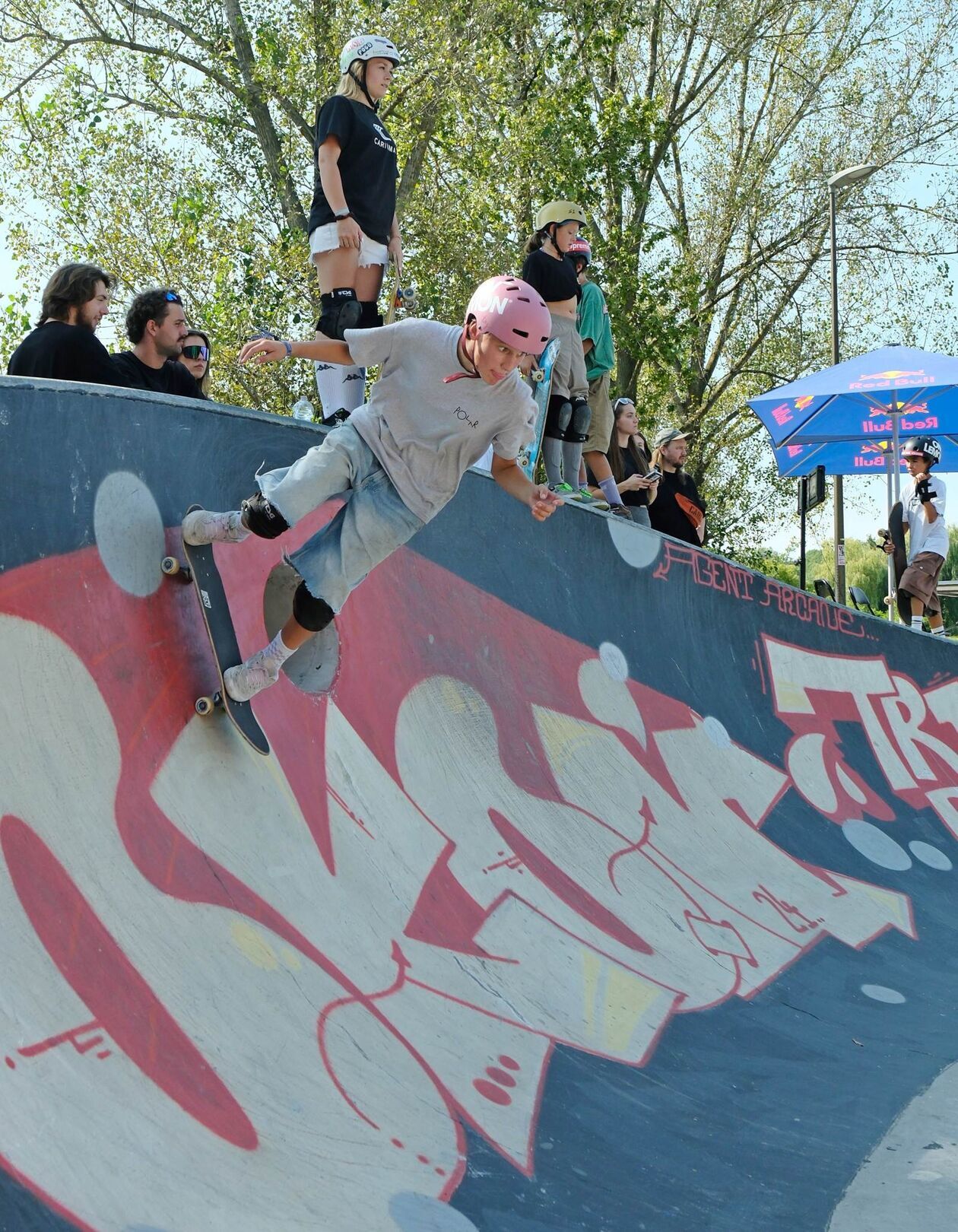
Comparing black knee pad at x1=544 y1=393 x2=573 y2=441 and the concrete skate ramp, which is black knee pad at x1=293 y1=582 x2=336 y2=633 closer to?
the concrete skate ramp

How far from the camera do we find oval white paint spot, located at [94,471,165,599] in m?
4.20

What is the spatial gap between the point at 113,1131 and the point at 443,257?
16.3 m

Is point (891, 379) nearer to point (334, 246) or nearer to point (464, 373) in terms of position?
point (334, 246)

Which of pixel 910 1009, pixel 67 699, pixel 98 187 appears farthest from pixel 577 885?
pixel 98 187

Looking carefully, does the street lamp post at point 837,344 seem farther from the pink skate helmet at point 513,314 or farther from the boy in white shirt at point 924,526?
the pink skate helmet at point 513,314

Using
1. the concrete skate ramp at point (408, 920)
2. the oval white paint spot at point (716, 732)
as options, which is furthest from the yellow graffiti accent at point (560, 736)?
the oval white paint spot at point (716, 732)

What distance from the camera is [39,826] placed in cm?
329

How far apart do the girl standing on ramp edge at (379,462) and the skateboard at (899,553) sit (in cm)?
803

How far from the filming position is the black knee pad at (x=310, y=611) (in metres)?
4.24

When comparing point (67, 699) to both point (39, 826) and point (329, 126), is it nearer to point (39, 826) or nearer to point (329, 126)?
point (39, 826)

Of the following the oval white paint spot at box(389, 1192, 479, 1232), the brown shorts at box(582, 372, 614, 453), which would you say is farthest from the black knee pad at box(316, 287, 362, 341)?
the oval white paint spot at box(389, 1192, 479, 1232)

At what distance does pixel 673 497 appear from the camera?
9.55 m

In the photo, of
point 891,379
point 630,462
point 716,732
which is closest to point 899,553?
point 891,379

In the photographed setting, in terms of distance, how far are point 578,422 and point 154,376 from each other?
9.89 feet
